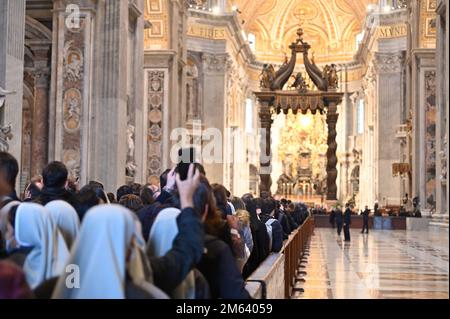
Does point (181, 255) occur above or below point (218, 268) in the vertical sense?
above

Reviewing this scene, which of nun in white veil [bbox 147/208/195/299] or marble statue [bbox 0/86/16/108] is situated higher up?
marble statue [bbox 0/86/16/108]

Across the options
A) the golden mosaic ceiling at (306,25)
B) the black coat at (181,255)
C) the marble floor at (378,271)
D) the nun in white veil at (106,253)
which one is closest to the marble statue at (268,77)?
the golden mosaic ceiling at (306,25)

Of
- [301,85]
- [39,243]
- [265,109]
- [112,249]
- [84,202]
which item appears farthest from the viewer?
[301,85]

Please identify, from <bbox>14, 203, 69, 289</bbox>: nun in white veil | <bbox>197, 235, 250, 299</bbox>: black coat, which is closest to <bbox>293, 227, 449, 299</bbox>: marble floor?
<bbox>197, 235, 250, 299</bbox>: black coat

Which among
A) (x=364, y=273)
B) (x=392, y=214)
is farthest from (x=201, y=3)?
(x=364, y=273)

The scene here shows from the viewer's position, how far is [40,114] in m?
16.4

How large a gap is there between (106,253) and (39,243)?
73 cm

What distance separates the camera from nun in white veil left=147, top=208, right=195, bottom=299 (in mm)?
3432

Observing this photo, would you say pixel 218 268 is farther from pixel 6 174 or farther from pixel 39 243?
pixel 6 174

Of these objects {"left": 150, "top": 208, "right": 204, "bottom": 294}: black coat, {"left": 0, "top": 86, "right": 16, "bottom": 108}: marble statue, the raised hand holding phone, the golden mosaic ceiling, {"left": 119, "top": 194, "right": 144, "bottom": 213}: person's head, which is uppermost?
the golden mosaic ceiling

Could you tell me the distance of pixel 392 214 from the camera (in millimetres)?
30438

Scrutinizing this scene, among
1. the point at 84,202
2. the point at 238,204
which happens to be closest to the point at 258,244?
the point at 238,204

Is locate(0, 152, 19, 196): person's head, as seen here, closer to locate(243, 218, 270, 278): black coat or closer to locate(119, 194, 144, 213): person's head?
locate(119, 194, 144, 213): person's head

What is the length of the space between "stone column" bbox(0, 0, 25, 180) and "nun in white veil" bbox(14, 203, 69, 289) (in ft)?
24.7
